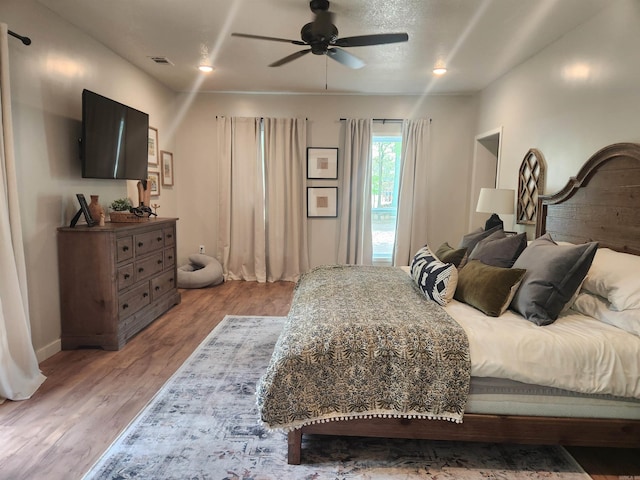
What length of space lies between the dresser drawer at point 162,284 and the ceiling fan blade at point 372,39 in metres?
2.79

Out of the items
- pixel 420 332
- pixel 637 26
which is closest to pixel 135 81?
pixel 420 332

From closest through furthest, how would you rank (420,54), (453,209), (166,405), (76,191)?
(166,405)
(76,191)
(420,54)
(453,209)

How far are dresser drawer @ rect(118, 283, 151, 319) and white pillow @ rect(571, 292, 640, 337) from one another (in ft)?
10.9

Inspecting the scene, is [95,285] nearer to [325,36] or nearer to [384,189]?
[325,36]

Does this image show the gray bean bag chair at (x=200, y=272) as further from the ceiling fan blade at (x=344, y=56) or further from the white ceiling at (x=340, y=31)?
the ceiling fan blade at (x=344, y=56)

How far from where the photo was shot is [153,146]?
186 inches

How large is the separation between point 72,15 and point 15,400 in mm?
2840

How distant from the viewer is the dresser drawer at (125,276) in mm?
3123

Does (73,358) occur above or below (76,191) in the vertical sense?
below

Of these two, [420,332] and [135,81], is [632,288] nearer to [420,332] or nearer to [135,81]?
[420,332]

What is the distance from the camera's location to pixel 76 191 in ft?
10.7

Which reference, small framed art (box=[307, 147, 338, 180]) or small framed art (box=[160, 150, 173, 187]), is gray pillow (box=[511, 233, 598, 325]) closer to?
small framed art (box=[307, 147, 338, 180])

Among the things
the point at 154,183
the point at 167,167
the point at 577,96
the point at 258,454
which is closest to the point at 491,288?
the point at 258,454

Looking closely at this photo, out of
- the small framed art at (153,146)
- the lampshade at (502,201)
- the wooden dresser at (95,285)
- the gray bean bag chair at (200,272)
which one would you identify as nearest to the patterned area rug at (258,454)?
the wooden dresser at (95,285)
